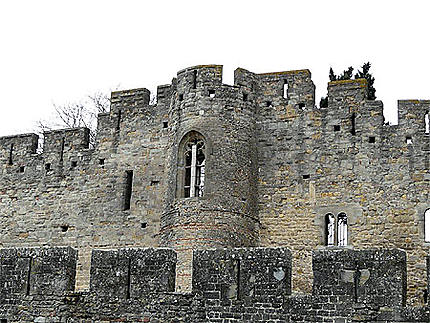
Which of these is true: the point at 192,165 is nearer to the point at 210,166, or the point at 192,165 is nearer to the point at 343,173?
the point at 210,166

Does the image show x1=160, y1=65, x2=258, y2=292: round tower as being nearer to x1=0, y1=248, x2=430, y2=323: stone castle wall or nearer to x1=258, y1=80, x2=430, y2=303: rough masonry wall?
x1=258, y1=80, x2=430, y2=303: rough masonry wall

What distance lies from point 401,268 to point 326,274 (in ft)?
3.04

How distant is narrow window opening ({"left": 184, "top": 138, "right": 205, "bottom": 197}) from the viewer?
65.8 ft

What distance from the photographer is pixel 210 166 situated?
19.9 meters

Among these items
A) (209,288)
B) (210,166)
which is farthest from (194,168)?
(209,288)

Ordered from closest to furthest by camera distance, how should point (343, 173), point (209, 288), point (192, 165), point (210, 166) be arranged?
point (209, 288)
point (210, 166)
point (343, 173)
point (192, 165)

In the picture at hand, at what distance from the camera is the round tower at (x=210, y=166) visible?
19531 mm

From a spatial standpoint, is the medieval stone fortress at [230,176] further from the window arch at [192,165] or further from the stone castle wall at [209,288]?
the stone castle wall at [209,288]

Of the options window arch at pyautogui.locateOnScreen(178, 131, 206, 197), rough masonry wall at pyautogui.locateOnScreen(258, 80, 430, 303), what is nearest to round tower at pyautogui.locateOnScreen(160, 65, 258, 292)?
window arch at pyautogui.locateOnScreen(178, 131, 206, 197)

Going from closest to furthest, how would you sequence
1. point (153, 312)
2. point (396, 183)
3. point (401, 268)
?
point (401, 268) < point (153, 312) < point (396, 183)

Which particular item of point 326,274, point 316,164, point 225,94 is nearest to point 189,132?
point 225,94

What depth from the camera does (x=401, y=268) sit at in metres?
10.5

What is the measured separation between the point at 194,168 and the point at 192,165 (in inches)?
4.2

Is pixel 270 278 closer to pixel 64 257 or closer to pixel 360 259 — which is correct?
pixel 360 259
